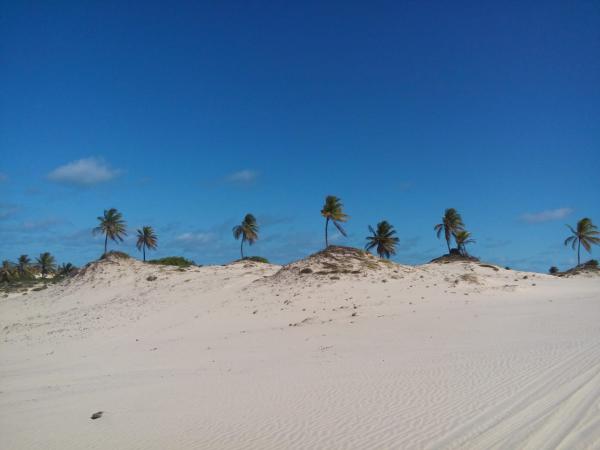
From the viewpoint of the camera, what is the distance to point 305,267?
36312 mm

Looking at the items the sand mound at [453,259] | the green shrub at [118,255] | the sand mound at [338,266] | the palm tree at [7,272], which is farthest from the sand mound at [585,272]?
the palm tree at [7,272]

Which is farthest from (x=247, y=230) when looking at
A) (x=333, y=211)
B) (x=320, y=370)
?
(x=320, y=370)

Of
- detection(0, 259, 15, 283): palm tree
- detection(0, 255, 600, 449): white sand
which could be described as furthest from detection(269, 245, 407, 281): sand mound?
detection(0, 259, 15, 283): palm tree

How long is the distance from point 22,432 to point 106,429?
7.15 ft

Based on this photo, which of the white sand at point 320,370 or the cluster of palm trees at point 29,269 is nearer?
the white sand at point 320,370

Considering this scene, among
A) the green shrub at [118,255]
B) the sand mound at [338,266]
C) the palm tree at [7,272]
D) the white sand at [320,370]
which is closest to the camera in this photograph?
the white sand at [320,370]

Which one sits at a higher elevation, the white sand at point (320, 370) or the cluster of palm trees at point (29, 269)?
the cluster of palm trees at point (29, 269)

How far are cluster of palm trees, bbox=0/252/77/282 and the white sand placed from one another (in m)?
48.1

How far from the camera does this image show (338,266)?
3619cm

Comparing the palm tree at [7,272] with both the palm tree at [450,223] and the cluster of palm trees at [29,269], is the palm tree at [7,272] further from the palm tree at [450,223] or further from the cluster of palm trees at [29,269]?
the palm tree at [450,223]

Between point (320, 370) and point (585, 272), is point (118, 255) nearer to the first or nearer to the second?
point (320, 370)

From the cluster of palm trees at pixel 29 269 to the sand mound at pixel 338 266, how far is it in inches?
1761

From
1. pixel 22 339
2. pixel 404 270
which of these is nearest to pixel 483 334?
pixel 404 270

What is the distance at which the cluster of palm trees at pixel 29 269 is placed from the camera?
240ft
